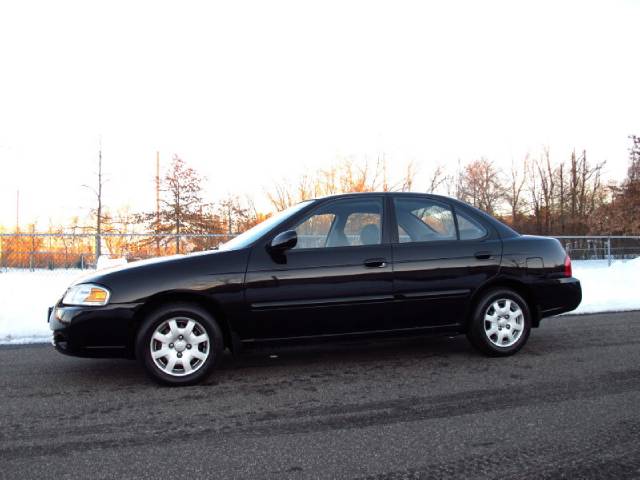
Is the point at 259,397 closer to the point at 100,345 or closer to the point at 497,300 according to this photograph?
the point at 100,345

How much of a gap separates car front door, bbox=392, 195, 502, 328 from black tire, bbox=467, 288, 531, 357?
15 centimetres

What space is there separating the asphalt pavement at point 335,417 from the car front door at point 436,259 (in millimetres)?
505

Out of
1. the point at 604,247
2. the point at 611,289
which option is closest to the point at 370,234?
the point at 611,289

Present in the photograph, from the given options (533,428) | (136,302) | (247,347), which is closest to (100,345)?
(136,302)

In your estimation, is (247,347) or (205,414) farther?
(247,347)

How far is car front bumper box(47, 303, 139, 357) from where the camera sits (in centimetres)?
423

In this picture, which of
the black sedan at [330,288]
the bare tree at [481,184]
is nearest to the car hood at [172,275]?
the black sedan at [330,288]

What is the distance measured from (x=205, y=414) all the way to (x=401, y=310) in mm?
1993

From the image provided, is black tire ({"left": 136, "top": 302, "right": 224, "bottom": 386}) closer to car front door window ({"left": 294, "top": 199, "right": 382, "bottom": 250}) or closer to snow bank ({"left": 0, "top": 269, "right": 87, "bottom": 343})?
car front door window ({"left": 294, "top": 199, "right": 382, "bottom": 250})

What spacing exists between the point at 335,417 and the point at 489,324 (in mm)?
2251

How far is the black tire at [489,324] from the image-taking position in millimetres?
5066

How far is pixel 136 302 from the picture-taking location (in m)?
4.27

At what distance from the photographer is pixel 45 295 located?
8.82 metres

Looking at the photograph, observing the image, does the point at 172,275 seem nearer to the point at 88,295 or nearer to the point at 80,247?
the point at 88,295
